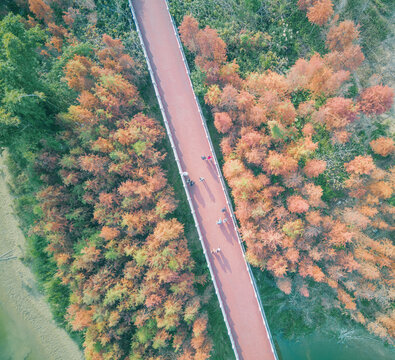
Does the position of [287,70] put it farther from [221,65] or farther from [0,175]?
[0,175]

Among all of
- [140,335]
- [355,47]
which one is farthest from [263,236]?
[355,47]

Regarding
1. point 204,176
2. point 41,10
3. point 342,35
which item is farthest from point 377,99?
point 41,10

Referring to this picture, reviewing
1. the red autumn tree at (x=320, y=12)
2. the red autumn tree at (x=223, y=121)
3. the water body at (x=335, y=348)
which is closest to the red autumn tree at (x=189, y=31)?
the red autumn tree at (x=223, y=121)

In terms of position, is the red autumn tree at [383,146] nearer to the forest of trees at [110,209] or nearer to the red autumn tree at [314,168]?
the red autumn tree at [314,168]

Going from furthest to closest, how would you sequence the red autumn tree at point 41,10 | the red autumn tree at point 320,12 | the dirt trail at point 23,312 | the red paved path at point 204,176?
the dirt trail at point 23,312 < the red autumn tree at point 41,10 < the red paved path at point 204,176 < the red autumn tree at point 320,12

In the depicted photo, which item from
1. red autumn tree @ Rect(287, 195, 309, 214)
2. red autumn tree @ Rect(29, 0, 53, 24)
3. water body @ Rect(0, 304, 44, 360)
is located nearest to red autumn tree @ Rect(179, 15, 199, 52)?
red autumn tree @ Rect(29, 0, 53, 24)

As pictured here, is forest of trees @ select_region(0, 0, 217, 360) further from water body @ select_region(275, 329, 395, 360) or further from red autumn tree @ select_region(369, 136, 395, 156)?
red autumn tree @ select_region(369, 136, 395, 156)
